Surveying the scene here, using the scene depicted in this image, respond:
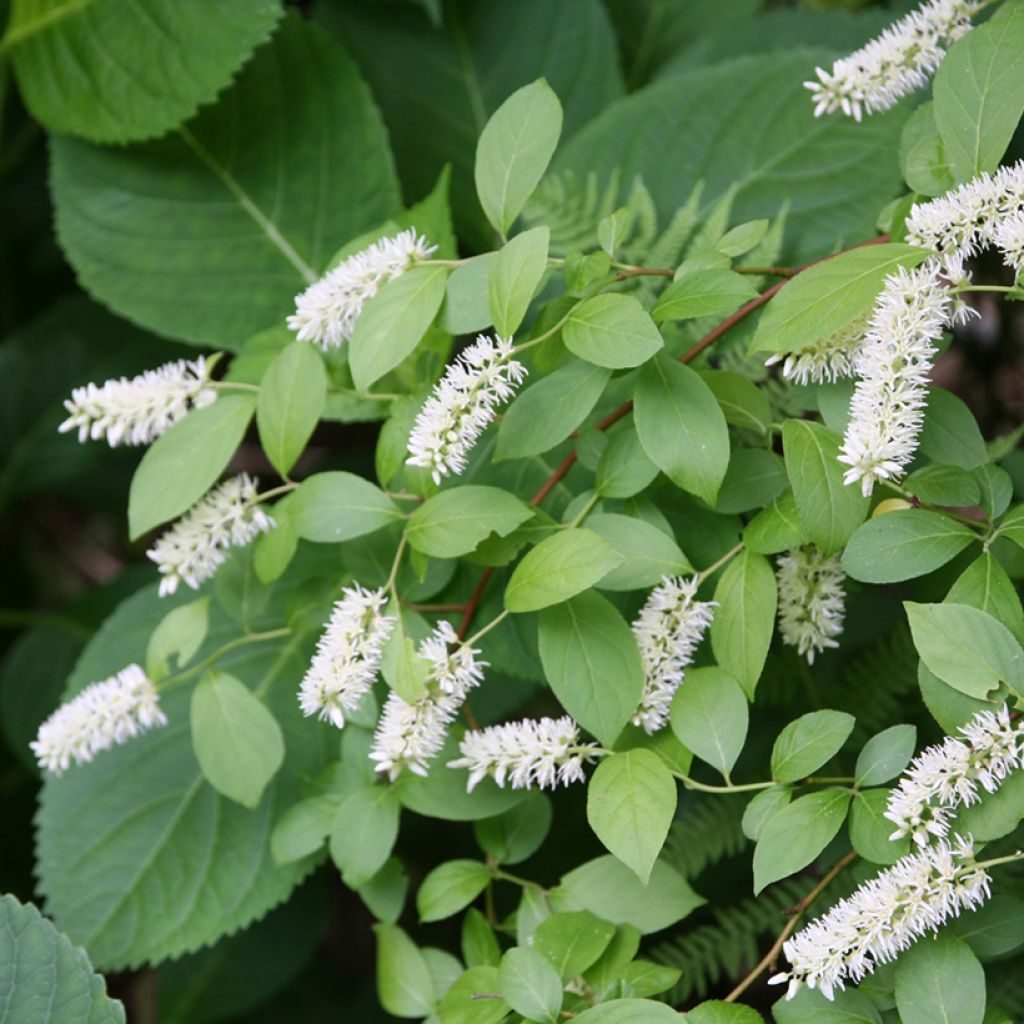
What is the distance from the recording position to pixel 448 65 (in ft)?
4.34

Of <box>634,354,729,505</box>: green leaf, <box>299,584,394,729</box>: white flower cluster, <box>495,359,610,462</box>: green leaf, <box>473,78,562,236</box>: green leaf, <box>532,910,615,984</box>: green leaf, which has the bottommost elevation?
<box>532,910,615,984</box>: green leaf

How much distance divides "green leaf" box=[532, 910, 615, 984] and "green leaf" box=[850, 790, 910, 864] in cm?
19

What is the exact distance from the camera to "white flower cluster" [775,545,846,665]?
0.72 m

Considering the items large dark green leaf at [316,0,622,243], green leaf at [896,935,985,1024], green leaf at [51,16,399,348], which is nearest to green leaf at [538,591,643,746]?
green leaf at [896,935,985,1024]

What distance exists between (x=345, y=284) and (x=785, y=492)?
321 mm

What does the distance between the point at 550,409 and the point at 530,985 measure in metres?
0.35

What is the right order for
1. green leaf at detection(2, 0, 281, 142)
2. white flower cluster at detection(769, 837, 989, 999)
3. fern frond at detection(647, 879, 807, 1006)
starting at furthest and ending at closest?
green leaf at detection(2, 0, 281, 142) < fern frond at detection(647, 879, 807, 1006) < white flower cluster at detection(769, 837, 989, 999)

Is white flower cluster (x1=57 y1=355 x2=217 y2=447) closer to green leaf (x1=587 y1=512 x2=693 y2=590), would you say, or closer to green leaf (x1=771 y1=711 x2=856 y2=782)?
green leaf (x1=587 y1=512 x2=693 y2=590)

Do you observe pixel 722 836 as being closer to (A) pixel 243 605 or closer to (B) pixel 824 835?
(B) pixel 824 835

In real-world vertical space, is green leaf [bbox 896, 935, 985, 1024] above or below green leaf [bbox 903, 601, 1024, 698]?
below

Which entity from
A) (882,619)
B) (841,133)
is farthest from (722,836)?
(841,133)

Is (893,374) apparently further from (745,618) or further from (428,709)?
(428,709)

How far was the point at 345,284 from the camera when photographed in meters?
0.75

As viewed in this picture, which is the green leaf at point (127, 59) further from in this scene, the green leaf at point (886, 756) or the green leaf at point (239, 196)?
the green leaf at point (886, 756)
